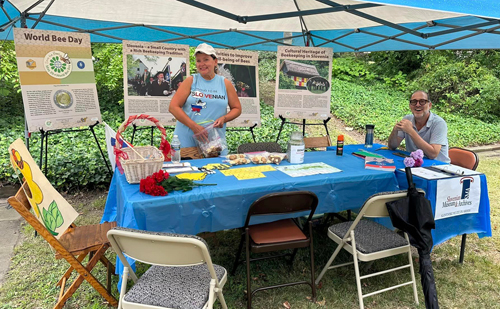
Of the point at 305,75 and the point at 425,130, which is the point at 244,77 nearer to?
the point at 305,75

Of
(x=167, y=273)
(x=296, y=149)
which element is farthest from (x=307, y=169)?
(x=167, y=273)

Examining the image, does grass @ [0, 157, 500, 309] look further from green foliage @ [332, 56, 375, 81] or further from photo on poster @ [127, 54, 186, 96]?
green foliage @ [332, 56, 375, 81]

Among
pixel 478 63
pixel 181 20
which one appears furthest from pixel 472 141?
pixel 181 20

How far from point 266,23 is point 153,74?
1.85 metres

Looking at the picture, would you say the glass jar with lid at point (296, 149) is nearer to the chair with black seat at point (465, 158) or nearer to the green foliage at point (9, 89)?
the chair with black seat at point (465, 158)

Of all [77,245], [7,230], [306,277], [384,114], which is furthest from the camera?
[384,114]

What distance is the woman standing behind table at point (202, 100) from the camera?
312 centimetres

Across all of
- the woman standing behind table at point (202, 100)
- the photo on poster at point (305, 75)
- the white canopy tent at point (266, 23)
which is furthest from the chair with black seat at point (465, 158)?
the woman standing behind table at point (202, 100)

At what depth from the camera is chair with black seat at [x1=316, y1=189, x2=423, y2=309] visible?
6.66ft

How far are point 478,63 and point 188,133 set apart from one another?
11.5 m

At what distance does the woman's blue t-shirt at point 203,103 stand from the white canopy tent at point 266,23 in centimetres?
73

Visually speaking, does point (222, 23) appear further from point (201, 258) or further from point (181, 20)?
point (201, 258)

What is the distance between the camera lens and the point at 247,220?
2074 mm

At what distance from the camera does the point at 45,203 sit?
197cm
